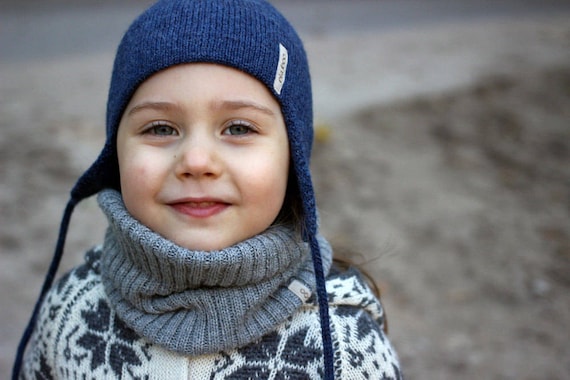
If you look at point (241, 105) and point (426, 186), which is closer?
point (241, 105)

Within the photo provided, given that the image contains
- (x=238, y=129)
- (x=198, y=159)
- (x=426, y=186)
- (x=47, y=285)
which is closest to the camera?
(x=198, y=159)

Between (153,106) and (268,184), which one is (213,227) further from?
(153,106)

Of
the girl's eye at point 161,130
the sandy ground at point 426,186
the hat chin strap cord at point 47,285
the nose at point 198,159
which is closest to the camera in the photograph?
the nose at point 198,159

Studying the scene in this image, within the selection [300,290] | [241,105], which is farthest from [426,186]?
[241,105]

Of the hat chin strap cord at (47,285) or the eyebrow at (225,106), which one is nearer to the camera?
the eyebrow at (225,106)

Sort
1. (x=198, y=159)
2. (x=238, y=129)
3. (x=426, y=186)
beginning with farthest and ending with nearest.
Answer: (x=426, y=186)
(x=238, y=129)
(x=198, y=159)

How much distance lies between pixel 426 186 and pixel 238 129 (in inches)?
132

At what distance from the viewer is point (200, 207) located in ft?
5.56

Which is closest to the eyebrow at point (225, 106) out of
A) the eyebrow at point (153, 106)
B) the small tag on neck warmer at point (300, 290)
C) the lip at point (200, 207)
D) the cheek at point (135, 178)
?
the eyebrow at point (153, 106)

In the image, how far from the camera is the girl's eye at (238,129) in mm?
1725

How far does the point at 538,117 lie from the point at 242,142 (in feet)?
15.1

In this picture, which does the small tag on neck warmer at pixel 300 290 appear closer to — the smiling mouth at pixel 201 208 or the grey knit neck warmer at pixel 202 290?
the grey knit neck warmer at pixel 202 290

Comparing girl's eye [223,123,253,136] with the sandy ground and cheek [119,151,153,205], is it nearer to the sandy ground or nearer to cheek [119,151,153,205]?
cheek [119,151,153,205]

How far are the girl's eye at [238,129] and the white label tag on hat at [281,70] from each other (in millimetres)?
128
